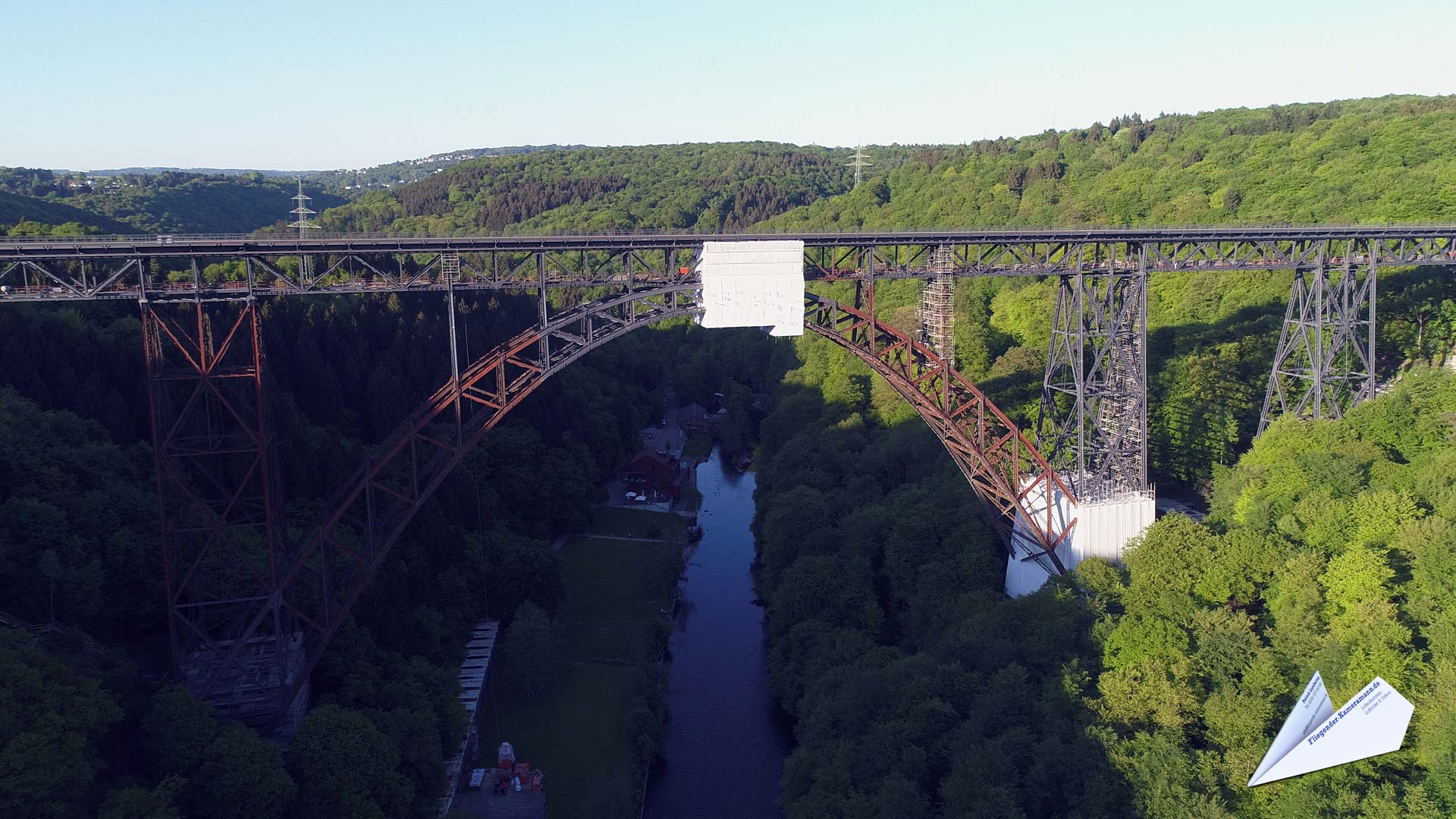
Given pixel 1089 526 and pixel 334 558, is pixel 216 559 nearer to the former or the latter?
pixel 334 558

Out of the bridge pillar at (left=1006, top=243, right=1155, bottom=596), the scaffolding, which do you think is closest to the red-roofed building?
the bridge pillar at (left=1006, top=243, right=1155, bottom=596)

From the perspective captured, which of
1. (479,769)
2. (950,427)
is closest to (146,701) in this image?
(479,769)

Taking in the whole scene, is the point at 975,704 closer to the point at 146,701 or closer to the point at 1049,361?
the point at 1049,361

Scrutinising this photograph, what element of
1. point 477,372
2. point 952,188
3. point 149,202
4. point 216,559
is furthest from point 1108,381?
point 149,202

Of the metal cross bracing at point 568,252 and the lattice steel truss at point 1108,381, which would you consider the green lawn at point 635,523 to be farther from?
the lattice steel truss at point 1108,381

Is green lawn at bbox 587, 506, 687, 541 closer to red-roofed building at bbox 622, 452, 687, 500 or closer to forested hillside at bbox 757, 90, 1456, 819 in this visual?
red-roofed building at bbox 622, 452, 687, 500
